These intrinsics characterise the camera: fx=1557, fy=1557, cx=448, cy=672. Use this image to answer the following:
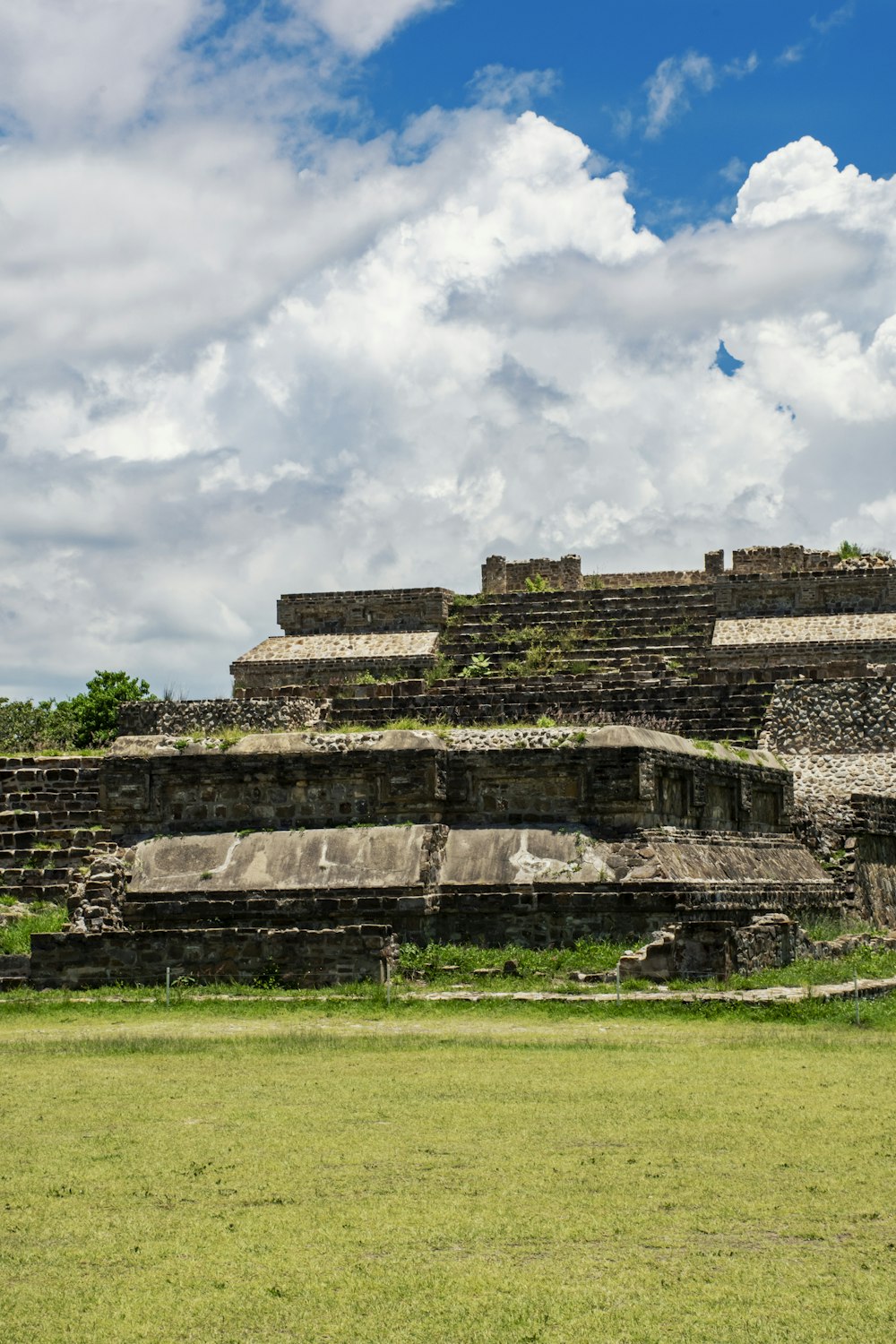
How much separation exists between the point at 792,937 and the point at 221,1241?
11455mm

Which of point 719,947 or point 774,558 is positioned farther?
point 774,558

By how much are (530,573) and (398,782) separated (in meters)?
19.1

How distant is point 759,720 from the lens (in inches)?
967

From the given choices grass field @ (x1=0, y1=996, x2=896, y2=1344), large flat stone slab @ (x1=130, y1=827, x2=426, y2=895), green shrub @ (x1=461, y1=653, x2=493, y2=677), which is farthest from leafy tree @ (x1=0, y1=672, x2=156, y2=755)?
grass field @ (x1=0, y1=996, x2=896, y2=1344)

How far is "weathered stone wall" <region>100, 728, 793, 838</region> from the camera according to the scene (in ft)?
59.3

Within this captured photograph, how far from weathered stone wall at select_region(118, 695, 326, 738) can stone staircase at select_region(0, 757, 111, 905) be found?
357cm

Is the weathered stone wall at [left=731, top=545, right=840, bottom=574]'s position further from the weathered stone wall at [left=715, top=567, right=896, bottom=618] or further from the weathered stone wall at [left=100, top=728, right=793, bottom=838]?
the weathered stone wall at [left=100, top=728, right=793, bottom=838]

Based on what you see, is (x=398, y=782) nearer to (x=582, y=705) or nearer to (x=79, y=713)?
(x=582, y=705)

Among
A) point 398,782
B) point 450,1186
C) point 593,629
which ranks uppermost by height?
point 593,629

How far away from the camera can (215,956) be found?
632 inches

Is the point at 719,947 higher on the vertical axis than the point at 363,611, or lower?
lower

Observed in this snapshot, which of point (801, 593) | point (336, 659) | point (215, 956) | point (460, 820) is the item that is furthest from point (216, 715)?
point (801, 593)

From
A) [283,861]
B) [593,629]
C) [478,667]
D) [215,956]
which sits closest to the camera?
[215,956]

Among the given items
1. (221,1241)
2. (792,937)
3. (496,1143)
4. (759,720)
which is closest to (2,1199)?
(221,1241)
